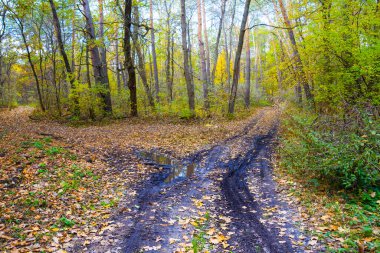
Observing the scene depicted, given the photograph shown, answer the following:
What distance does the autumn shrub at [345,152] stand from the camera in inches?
214

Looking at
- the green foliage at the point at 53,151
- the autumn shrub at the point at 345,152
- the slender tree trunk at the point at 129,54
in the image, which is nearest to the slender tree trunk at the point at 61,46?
the slender tree trunk at the point at 129,54

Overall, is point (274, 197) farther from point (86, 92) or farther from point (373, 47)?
point (86, 92)

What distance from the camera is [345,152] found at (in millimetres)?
5641

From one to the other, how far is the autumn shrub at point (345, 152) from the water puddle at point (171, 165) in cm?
336

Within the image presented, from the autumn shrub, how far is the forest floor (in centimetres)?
108

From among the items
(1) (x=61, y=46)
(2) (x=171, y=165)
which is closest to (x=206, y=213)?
(2) (x=171, y=165)

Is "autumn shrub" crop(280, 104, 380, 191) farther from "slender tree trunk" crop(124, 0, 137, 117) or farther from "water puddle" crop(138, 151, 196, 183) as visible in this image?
"slender tree trunk" crop(124, 0, 137, 117)

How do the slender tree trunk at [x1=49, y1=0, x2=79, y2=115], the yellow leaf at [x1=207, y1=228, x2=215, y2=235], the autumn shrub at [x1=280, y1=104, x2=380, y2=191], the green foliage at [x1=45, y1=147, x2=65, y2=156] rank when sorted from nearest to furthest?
the yellow leaf at [x1=207, y1=228, x2=215, y2=235] → the autumn shrub at [x1=280, y1=104, x2=380, y2=191] → the green foliage at [x1=45, y1=147, x2=65, y2=156] → the slender tree trunk at [x1=49, y1=0, x2=79, y2=115]

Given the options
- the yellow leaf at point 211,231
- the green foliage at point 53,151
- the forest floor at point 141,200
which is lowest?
the yellow leaf at point 211,231

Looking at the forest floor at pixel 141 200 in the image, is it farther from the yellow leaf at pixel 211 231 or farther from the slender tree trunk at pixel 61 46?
the slender tree trunk at pixel 61 46

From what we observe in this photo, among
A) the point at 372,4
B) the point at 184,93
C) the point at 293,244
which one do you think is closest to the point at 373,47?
the point at 372,4

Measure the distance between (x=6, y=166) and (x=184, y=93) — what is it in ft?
80.1

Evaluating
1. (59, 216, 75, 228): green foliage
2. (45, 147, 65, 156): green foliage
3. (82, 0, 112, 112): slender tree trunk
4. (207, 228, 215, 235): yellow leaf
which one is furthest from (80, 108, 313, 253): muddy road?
(82, 0, 112, 112): slender tree trunk

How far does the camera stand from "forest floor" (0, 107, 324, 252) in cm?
458
